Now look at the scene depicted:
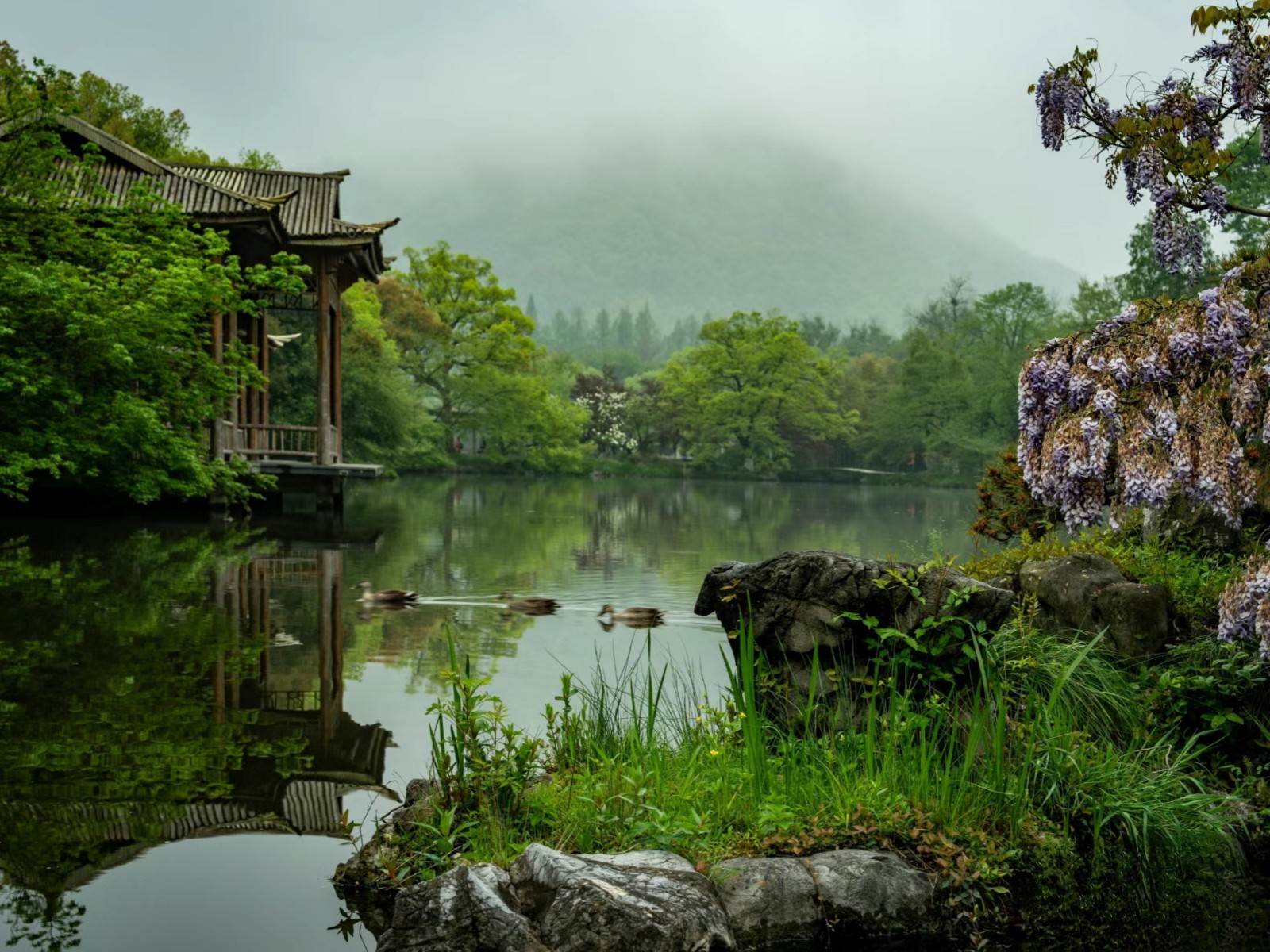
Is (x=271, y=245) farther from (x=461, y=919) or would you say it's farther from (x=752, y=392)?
(x=752, y=392)

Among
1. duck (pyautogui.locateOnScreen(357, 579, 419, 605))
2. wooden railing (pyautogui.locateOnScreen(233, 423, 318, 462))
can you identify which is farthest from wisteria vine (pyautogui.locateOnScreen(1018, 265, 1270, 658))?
wooden railing (pyautogui.locateOnScreen(233, 423, 318, 462))

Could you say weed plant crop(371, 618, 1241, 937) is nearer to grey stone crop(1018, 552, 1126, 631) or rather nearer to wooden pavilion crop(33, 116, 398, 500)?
grey stone crop(1018, 552, 1126, 631)

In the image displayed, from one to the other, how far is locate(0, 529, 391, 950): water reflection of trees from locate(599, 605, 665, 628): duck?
268cm

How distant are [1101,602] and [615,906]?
12.1 ft

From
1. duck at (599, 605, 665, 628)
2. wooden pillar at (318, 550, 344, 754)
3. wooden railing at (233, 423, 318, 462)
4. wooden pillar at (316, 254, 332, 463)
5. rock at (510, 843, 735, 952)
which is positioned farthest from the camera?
wooden pillar at (316, 254, 332, 463)

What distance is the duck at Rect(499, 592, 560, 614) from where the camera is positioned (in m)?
12.4

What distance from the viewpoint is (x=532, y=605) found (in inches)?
495

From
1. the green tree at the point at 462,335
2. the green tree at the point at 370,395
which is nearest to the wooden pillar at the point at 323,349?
the green tree at the point at 370,395

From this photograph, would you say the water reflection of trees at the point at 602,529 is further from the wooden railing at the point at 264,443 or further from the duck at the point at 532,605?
the wooden railing at the point at 264,443

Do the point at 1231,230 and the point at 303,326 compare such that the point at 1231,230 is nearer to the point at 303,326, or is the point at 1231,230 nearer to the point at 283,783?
the point at 303,326

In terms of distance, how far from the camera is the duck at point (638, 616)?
11617 millimetres

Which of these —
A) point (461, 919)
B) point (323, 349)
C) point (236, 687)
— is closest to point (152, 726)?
point (236, 687)

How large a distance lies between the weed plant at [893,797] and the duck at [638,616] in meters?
5.78

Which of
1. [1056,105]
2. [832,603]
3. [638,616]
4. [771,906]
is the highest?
[1056,105]
